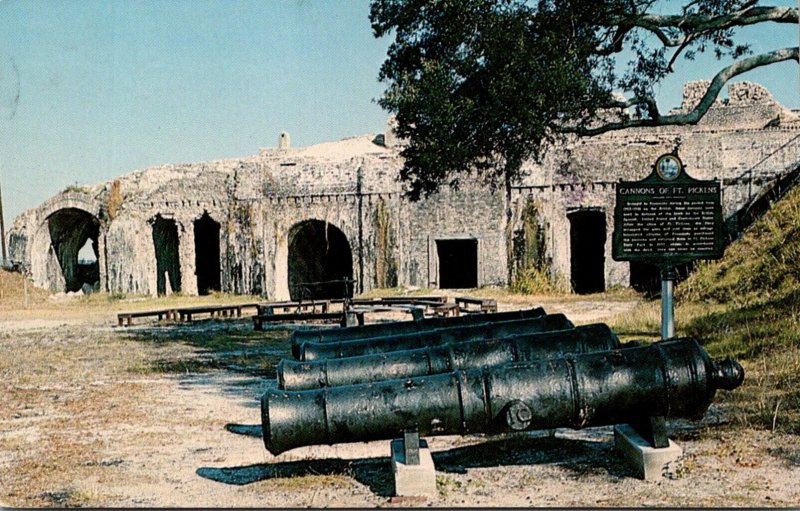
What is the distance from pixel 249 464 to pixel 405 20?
6499mm

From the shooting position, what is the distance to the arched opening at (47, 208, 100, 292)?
A: 2808 cm

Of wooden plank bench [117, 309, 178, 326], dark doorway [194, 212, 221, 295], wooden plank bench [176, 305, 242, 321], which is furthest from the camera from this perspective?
dark doorway [194, 212, 221, 295]

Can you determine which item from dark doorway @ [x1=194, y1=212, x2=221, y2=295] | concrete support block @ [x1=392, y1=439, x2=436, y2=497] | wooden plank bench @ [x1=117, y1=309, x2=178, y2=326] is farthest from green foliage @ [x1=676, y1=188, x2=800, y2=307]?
dark doorway @ [x1=194, y1=212, x2=221, y2=295]

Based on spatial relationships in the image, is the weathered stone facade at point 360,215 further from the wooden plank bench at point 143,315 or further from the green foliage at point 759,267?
the green foliage at point 759,267

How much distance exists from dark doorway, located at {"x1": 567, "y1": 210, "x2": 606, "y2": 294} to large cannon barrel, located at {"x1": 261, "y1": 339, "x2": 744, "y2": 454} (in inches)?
745

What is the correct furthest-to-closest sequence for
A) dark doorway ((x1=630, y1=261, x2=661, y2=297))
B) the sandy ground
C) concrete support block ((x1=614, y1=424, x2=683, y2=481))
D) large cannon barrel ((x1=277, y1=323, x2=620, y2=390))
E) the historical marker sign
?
1. dark doorway ((x1=630, y1=261, x2=661, y2=297))
2. the historical marker sign
3. large cannon barrel ((x1=277, y1=323, x2=620, y2=390))
4. concrete support block ((x1=614, y1=424, x2=683, y2=481))
5. the sandy ground

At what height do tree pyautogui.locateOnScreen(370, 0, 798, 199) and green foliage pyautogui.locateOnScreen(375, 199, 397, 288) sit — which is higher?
tree pyautogui.locateOnScreen(370, 0, 798, 199)

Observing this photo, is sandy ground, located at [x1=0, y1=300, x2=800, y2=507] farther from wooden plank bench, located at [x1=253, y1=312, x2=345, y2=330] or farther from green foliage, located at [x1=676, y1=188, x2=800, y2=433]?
wooden plank bench, located at [x1=253, y1=312, x2=345, y2=330]

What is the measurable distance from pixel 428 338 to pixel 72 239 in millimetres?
25863

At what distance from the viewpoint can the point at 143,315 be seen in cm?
1748

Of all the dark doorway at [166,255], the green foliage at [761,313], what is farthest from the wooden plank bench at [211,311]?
the green foliage at [761,313]

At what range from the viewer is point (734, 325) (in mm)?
10250

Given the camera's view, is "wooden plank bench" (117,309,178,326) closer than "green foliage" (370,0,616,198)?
No

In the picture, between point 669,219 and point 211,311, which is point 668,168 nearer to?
point 669,219
